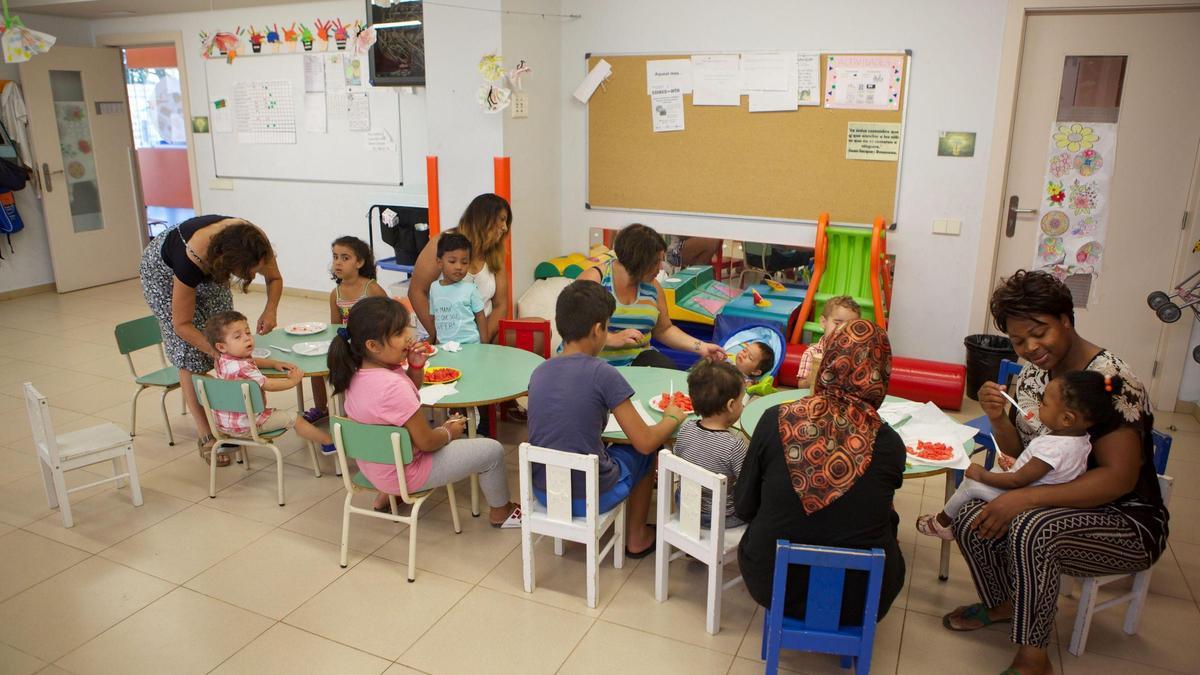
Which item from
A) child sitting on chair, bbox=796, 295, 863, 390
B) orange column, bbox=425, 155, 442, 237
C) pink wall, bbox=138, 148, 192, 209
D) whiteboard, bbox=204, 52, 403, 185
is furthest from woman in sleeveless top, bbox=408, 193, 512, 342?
pink wall, bbox=138, 148, 192, 209

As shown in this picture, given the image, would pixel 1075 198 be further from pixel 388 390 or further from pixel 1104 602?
pixel 388 390

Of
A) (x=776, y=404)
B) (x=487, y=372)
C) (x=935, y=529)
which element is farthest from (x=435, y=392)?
(x=935, y=529)

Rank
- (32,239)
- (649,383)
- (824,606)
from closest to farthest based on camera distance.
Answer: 1. (824,606)
2. (649,383)
3. (32,239)

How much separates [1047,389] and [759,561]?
102 cm

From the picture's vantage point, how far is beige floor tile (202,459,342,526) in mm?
3627

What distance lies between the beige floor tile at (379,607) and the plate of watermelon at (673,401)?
99cm

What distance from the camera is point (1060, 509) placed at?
8.21ft

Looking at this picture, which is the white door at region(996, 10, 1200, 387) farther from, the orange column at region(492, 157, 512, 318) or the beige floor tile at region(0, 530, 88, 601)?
the beige floor tile at region(0, 530, 88, 601)

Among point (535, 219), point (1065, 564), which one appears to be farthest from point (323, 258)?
point (1065, 564)

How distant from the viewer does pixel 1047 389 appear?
245 cm

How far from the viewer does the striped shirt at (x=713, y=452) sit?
2.70 meters

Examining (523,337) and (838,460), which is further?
(523,337)

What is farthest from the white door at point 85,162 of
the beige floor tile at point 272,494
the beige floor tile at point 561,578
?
the beige floor tile at point 561,578

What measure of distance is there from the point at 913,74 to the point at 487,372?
124 inches
